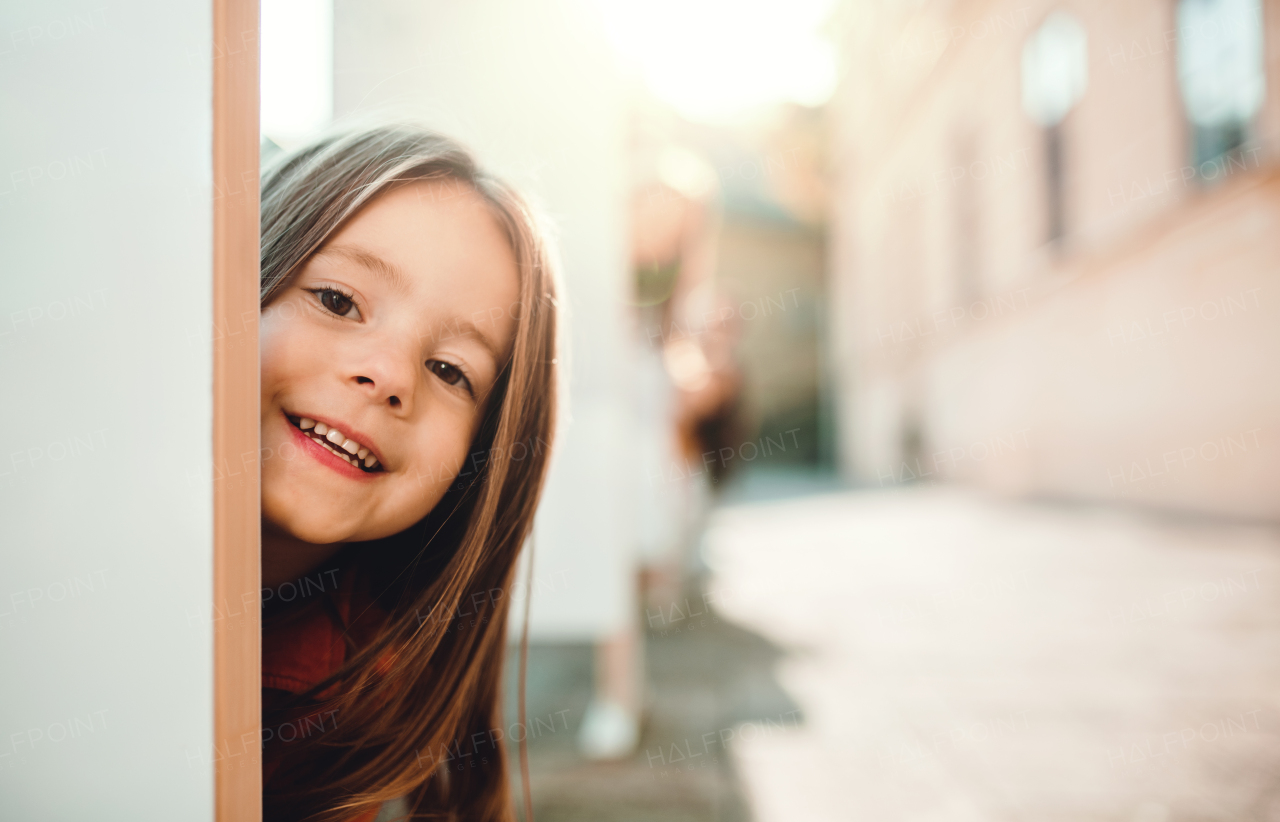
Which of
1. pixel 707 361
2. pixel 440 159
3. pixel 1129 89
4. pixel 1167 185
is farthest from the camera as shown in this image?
pixel 1129 89

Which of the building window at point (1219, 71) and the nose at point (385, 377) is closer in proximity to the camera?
the nose at point (385, 377)

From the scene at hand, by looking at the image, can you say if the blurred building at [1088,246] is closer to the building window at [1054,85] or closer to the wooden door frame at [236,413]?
the building window at [1054,85]

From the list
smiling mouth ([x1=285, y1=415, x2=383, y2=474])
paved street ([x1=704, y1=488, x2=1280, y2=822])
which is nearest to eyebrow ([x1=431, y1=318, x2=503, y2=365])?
smiling mouth ([x1=285, y1=415, x2=383, y2=474])

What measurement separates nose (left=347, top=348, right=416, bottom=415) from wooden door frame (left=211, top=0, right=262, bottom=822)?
102 millimetres

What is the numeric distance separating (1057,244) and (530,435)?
6501 mm

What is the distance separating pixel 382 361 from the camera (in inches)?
23.0

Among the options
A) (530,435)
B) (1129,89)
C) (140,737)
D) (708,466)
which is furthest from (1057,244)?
(140,737)

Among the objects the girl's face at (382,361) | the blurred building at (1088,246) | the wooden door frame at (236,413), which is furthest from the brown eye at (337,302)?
the blurred building at (1088,246)

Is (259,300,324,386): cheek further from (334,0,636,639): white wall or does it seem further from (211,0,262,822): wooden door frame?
(334,0,636,639): white wall

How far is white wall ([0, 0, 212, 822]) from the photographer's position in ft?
1.44

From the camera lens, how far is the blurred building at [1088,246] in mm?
3906

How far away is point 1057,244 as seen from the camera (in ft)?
19.7

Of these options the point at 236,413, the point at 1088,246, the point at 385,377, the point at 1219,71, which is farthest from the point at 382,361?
the point at 1088,246

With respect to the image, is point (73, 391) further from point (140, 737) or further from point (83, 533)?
point (140, 737)
